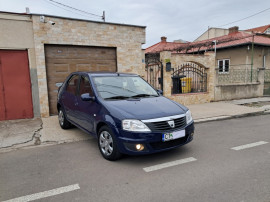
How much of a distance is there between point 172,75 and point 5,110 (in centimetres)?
747

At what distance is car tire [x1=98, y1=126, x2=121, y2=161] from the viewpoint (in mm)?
3699

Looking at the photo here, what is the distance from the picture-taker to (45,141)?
5.14 meters

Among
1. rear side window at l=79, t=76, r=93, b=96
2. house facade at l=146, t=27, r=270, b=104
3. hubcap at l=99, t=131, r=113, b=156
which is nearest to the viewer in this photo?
hubcap at l=99, t=131, r=113, b=156

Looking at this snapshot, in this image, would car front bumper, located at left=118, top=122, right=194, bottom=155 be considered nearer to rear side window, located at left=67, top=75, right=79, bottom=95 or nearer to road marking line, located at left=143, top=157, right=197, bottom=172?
road marking line, located at left=143, top=157, right=197, bottom=172

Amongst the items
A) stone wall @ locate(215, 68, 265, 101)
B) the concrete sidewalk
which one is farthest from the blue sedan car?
stone wall @ locate(215, 68, 265, 101)

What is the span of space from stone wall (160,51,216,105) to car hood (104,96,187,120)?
5532mm

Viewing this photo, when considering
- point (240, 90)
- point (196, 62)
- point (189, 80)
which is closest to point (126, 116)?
point (196, 62)

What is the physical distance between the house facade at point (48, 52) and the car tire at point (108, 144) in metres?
4.22

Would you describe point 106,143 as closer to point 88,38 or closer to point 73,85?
point 73,85

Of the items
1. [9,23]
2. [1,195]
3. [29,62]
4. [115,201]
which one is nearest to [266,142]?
[115,201]

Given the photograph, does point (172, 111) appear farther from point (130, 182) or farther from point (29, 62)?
point (29, 62)

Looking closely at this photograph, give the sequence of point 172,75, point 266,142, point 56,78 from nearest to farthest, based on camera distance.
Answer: point 266,142
point 56,78
point 172,75

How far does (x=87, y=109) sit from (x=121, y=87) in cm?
89

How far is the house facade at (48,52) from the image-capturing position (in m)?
7.19
